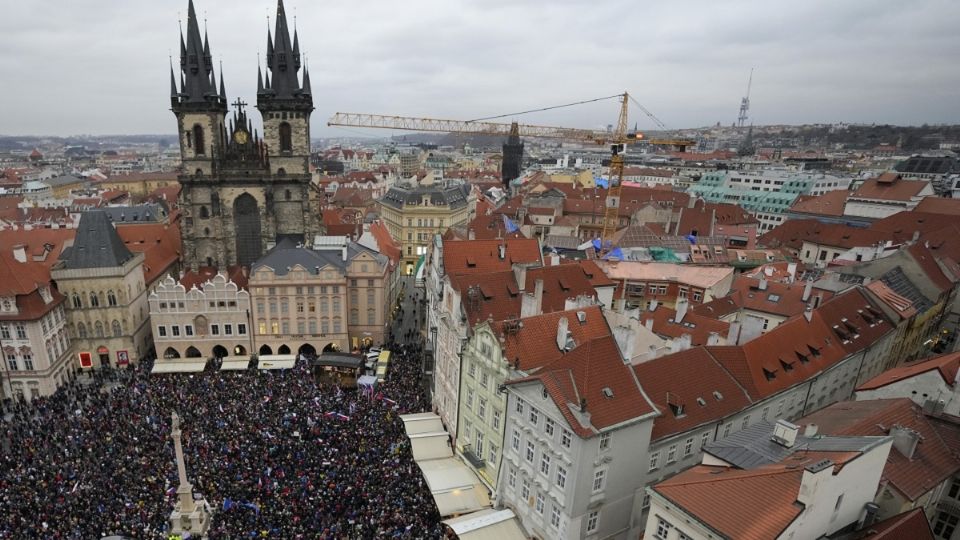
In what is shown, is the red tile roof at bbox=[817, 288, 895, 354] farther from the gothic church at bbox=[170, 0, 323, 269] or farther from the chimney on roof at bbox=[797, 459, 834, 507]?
the gothic church at bbox=[170, 0, 323, 269]

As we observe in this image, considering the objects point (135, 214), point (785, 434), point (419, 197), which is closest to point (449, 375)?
A: point (785, 434)

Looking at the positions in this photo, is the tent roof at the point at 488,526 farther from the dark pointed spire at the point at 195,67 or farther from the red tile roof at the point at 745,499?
the dark pointed spire at the point at 195,67

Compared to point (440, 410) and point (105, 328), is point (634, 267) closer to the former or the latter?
point (440, 410)

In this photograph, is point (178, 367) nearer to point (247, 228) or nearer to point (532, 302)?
point (247, 228)

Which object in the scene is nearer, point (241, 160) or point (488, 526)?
point (488, 526)

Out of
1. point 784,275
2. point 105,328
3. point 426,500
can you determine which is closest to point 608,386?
point 426,500

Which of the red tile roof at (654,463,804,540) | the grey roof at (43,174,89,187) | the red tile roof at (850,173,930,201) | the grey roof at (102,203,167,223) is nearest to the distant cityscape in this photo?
the red tile roof at (654,463,804,540)
